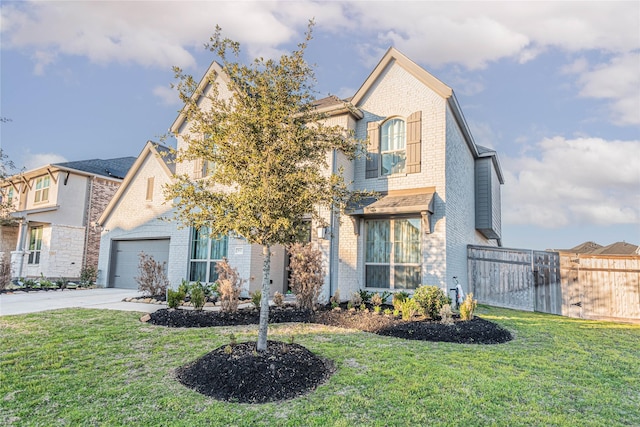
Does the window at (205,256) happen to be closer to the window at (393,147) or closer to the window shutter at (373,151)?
the window shutter at (373,151)

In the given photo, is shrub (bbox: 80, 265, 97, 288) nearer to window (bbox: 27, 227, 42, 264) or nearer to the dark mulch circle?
window (bbox: 27, 227, 42, 264)

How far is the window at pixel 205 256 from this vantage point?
12.5 metres

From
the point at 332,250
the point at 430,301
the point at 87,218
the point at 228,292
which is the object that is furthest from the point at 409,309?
the point at 87,218

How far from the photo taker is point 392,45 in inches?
446

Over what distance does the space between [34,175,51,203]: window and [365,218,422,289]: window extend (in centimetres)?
1919

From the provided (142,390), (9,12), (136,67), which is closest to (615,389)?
(142,390)

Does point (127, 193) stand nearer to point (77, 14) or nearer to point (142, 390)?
point (77, 14)

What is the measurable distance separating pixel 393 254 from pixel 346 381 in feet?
21.5

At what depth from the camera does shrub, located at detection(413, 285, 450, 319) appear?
7.85 m

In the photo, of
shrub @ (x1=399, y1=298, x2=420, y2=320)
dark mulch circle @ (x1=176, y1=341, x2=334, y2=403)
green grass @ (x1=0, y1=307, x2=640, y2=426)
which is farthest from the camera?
shrub @ (x1=399, y1=298, x2=420, y2=320)

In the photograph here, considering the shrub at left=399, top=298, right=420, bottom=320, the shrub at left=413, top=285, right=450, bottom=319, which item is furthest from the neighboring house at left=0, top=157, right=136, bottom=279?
the shrub at left=413, top=285, right=450, bottom=319

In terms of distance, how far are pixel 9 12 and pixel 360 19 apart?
34.1 ft

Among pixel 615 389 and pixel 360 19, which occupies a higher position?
pixel 360 19

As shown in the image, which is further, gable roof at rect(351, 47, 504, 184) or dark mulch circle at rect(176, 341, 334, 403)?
gable roof at rect(351, 47, 504, 184)
